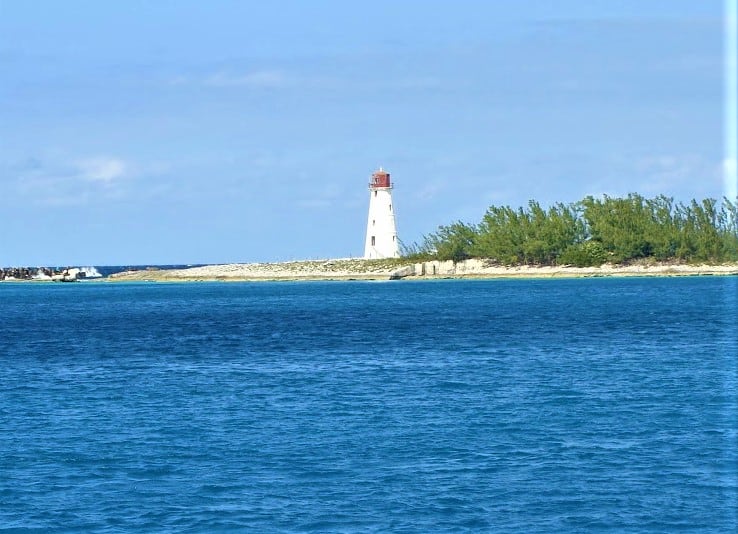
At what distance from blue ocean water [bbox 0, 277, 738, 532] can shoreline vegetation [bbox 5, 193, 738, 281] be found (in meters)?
78.9

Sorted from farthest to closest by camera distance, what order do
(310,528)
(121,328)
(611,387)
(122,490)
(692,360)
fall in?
1. (121,328)
2. (692,360)
3. (611,387)
4. (122,490)
5. (310,528)

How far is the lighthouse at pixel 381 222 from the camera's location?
14212 centimetres

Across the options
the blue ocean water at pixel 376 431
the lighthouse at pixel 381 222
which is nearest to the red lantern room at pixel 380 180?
the lighthouse at pixel 381 222

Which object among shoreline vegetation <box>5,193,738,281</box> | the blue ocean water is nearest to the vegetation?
shoreline vegetation <box>5,193,738,281</box>

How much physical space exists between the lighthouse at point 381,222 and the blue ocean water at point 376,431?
252ft

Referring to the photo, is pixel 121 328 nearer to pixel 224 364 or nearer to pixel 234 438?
pixel 224 364

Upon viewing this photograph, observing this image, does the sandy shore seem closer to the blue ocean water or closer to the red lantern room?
the red lantern room

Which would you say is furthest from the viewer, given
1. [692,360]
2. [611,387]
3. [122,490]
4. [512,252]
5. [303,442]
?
[512,252]

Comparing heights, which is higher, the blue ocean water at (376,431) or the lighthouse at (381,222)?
the lighthouse at (381,222)

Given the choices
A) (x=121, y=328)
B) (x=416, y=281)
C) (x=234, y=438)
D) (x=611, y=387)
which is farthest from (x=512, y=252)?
(x=234, y=438)

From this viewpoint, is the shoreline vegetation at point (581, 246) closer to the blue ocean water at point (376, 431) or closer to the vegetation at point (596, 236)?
the vegetation at point (596, 236)

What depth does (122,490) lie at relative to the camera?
24.3 metres

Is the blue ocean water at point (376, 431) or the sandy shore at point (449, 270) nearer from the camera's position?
Answer: the blue ocean water at point (376, 431)

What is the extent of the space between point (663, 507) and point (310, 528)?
6329 millimetres
